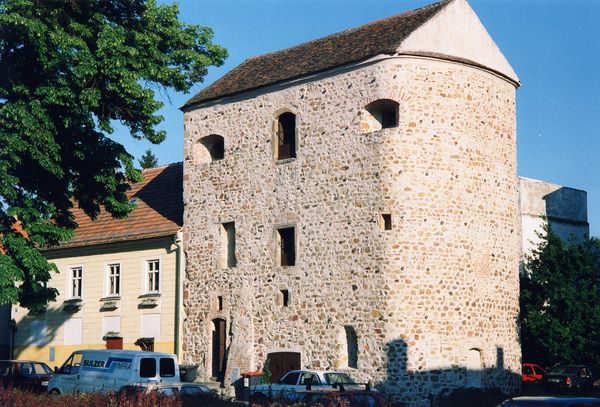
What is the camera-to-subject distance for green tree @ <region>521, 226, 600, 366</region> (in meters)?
34.6

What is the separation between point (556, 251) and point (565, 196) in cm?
664

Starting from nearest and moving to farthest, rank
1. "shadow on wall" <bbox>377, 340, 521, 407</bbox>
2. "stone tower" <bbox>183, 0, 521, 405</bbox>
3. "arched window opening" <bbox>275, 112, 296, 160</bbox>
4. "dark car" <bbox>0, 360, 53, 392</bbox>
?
"shadow on wall" <bbox>377, 340, 521, 407</bbox>, "stone tower" <bbox>183, 0, 521, 405</bbox>, "dark car" <bbox>0, 360, 53, 392</bbox>, "arched window opening" <bbox>275, 112, 296, 160</bbox>

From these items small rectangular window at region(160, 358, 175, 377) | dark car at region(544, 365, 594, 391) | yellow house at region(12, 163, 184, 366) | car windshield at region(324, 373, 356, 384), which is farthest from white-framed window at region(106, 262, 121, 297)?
dark car at region(544, 365, 594, 391)

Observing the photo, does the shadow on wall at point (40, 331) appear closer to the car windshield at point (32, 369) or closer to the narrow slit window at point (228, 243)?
the car windshield at point (32, 369)

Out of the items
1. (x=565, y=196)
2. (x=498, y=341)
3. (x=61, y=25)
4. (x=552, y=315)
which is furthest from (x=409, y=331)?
(x=565, y=196)

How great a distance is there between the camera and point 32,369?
3198cm

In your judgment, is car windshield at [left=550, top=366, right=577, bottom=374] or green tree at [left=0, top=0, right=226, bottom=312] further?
car windshield at [left=550, top=366, right=577, bottom=374]

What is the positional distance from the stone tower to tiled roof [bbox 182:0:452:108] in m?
0.09

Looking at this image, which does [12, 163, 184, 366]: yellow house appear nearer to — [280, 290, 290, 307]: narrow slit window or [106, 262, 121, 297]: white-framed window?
[106, 262, 121, 297]: white-framed window

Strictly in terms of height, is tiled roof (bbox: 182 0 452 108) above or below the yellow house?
above

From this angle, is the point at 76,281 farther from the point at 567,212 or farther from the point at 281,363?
the point at 567,212

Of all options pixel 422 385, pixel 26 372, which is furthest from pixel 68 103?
pixel 422 385

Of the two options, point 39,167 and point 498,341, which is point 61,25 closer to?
point 39,167

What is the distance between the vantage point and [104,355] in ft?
89.5
